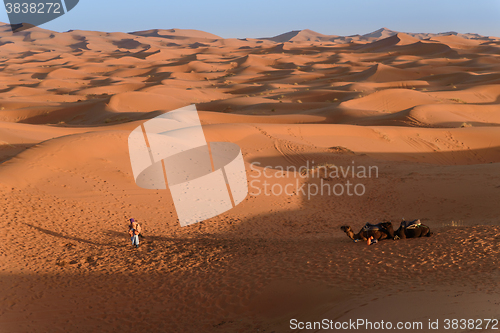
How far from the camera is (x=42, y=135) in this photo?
1823 centimetres

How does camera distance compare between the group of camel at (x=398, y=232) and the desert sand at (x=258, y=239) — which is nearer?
the desert sand at (x=258, y=239)

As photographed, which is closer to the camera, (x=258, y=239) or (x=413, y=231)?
(x=413, y=231)

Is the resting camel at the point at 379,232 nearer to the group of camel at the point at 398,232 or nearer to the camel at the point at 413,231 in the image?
the group of camel at the point at 398,232

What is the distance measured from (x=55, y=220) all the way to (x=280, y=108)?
2217cm

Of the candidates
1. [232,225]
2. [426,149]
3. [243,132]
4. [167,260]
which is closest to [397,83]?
[426,149]

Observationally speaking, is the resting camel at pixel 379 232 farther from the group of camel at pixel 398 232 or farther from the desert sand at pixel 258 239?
the desert sand at pixel 258 239

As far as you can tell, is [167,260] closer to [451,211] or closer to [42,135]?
[451,211]

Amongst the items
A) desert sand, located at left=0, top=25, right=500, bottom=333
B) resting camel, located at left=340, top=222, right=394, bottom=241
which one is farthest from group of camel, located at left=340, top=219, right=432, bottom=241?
desert sand, located at left=0, top=25, right=500, bottom=333

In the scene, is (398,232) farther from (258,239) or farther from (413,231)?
(258,239)

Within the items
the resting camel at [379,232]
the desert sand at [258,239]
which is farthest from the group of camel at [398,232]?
the desert sand at [258,239]

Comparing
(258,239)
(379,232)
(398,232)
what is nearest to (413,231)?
(398,232)

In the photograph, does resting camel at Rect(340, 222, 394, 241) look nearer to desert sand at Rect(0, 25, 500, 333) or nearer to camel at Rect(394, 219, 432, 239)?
camel at Rect(394, 219, 432, 239)

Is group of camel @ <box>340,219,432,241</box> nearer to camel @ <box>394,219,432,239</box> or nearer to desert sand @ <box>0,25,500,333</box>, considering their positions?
camel @ <box>394,219,432,239</box>

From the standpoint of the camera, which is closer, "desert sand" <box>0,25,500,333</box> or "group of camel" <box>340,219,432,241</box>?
"desert sand" <box>0,25,500,333</box>
